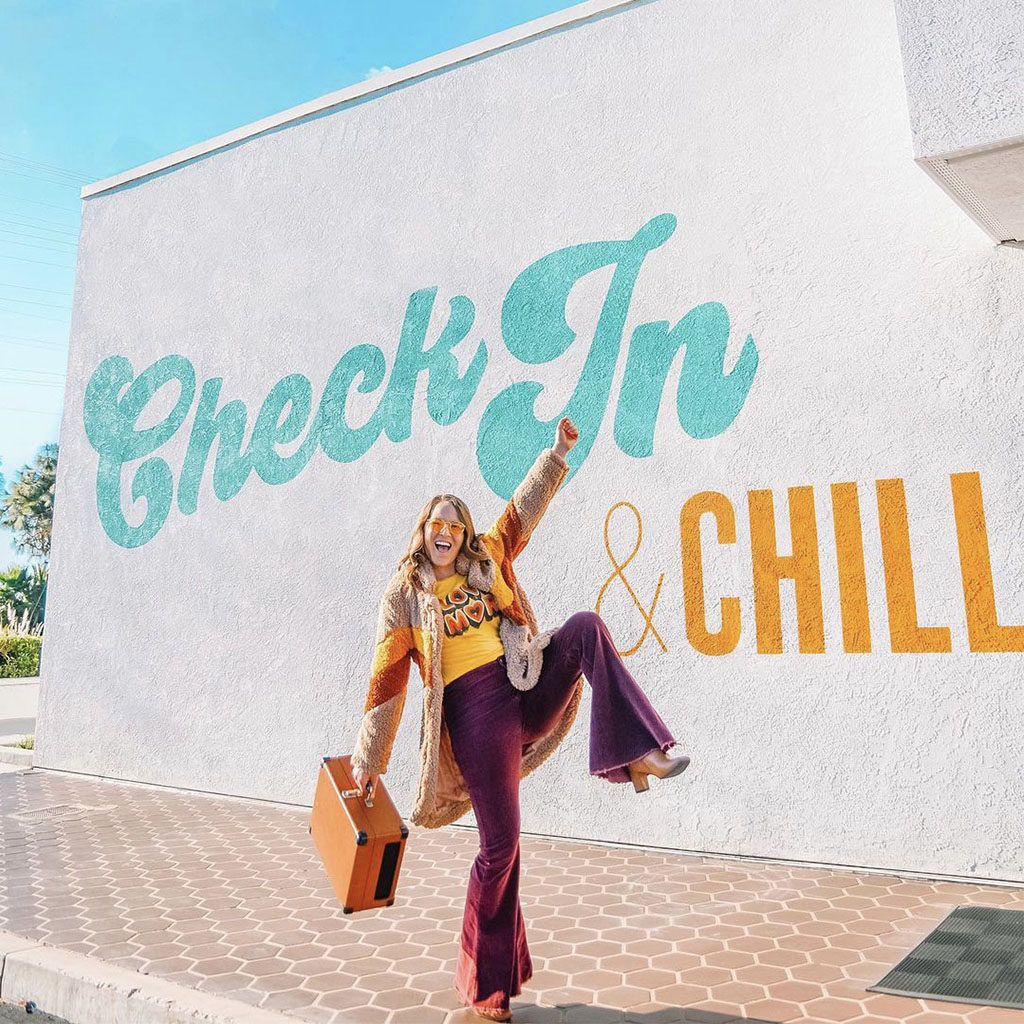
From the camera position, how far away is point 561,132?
6.71m

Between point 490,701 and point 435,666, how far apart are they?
24 centimetres

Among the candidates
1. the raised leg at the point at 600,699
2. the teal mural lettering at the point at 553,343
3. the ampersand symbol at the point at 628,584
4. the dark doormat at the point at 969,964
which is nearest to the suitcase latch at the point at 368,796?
the raised leg at the point at 600,699

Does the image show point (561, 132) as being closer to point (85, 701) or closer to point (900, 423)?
point (900, 423)

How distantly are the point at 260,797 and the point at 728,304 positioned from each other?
516cm

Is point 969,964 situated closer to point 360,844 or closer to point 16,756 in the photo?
point 360,844

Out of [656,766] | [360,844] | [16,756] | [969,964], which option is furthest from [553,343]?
[16,756]

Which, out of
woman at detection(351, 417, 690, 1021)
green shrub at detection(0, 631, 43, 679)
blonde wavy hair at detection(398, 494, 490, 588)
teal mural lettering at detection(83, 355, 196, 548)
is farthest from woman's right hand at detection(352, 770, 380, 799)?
green shrub at detection(0, 631, 43, 679)

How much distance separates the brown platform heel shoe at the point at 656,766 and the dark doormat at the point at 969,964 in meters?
1.28

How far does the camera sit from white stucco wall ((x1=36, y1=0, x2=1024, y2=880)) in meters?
5.11

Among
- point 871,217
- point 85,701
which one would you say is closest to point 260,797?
point 85,701

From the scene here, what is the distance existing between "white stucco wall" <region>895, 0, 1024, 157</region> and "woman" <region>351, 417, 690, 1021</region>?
2287mm

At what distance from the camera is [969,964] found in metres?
3.66

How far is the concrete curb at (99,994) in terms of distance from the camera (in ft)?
11.2

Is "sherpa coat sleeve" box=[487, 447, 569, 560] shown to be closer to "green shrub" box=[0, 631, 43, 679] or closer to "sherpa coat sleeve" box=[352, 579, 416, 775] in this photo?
"sherpa coat sleeve" box=[352, 579, 416, 775]
